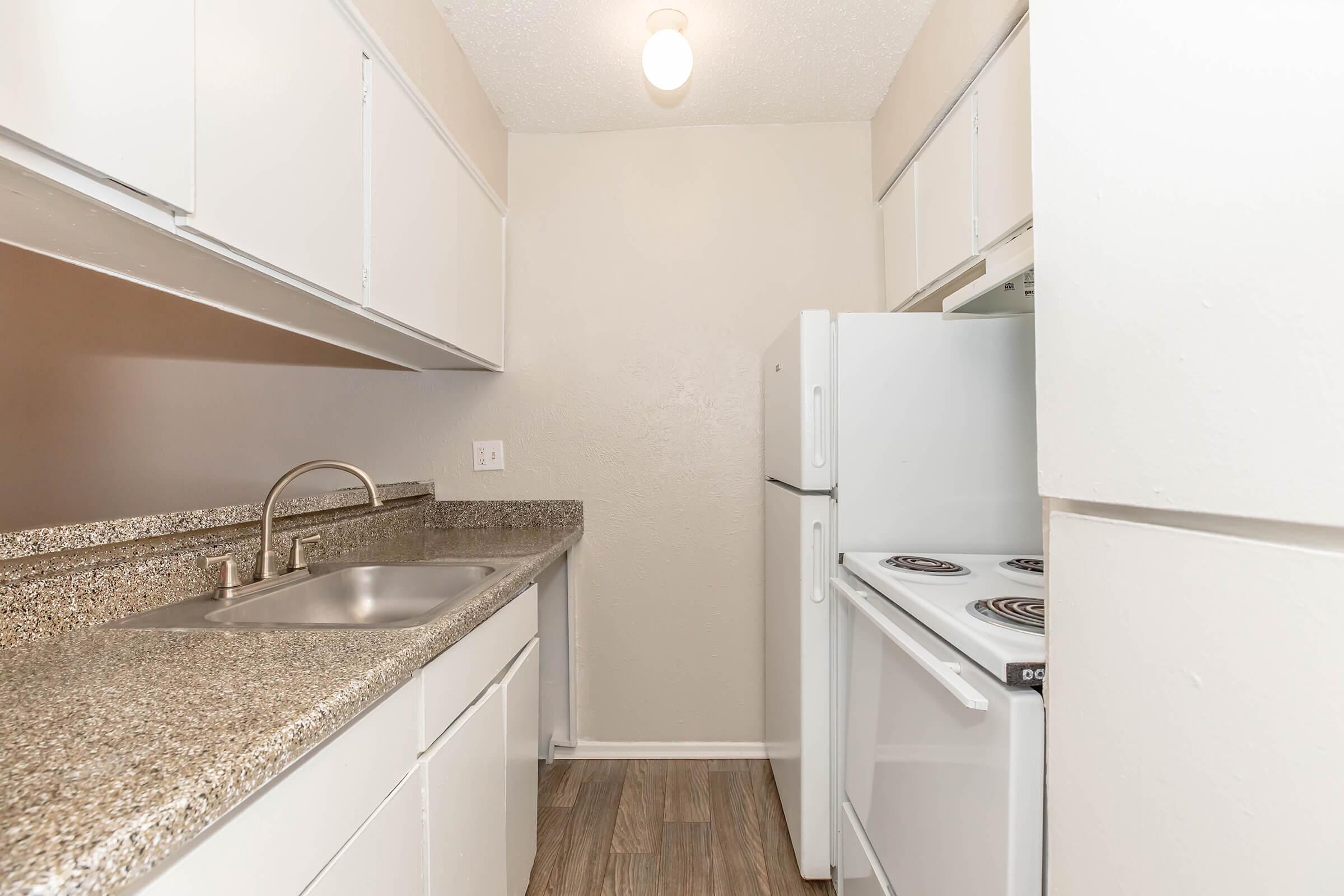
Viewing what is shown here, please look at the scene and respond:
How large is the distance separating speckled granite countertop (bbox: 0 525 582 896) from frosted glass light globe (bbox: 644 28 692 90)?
1562mm

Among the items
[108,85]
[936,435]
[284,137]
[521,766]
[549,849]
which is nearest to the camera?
[108,85]

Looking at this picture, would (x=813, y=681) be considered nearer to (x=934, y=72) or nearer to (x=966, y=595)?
(x=966, y=595)

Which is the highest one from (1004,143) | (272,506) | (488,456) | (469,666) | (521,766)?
(1004,143)

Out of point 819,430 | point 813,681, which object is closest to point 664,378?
point 819,430

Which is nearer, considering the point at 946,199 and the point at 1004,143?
the point at 1004,143

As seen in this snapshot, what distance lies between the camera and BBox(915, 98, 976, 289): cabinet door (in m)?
1.55

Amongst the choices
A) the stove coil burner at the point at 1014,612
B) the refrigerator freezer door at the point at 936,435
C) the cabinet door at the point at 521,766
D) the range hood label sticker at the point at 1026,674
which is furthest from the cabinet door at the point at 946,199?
the cabinet door at the point at 521,766

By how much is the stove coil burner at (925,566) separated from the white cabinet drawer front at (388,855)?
1033 millimetres

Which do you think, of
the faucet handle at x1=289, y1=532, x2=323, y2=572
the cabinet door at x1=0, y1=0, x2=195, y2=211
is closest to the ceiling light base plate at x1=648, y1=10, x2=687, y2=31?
the cabinet door at x1=0, y1=0, x2=195, y2=211

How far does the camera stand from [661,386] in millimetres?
2324

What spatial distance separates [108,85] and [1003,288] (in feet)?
4.67

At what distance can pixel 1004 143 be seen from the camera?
1.36 meters

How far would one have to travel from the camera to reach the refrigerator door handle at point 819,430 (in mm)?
1594

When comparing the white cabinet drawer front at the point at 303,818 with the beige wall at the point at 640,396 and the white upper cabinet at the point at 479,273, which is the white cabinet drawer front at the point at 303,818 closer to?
the white upper cabinet at the point at 479,273
